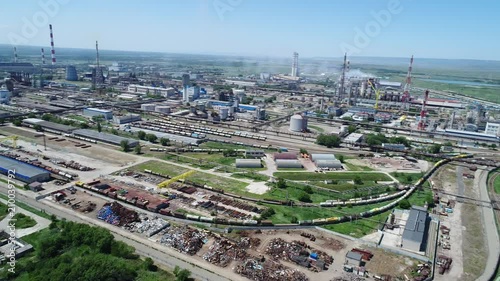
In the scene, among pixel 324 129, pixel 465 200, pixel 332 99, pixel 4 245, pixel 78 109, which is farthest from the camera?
pixel 332 99

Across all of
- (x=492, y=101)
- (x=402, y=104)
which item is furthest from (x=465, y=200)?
(x=492, y=101)

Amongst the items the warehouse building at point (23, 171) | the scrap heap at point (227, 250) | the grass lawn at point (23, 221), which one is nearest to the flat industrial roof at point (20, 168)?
the warehouse building at point (23, 171)

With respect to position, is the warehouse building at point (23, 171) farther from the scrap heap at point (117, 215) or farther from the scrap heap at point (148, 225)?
the scrap heap at point (148, 225)

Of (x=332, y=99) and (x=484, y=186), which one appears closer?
(x=484, y=186)

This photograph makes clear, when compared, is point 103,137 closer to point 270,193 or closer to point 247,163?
point 247,163

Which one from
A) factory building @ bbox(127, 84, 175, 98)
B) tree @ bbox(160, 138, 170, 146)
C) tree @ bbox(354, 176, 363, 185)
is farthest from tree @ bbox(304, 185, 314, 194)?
factory building @ bbox(127, 84, 175, 98)

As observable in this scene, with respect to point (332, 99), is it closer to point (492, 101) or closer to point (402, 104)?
point (402, 104)

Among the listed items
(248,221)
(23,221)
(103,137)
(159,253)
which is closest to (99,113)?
(103,137)
